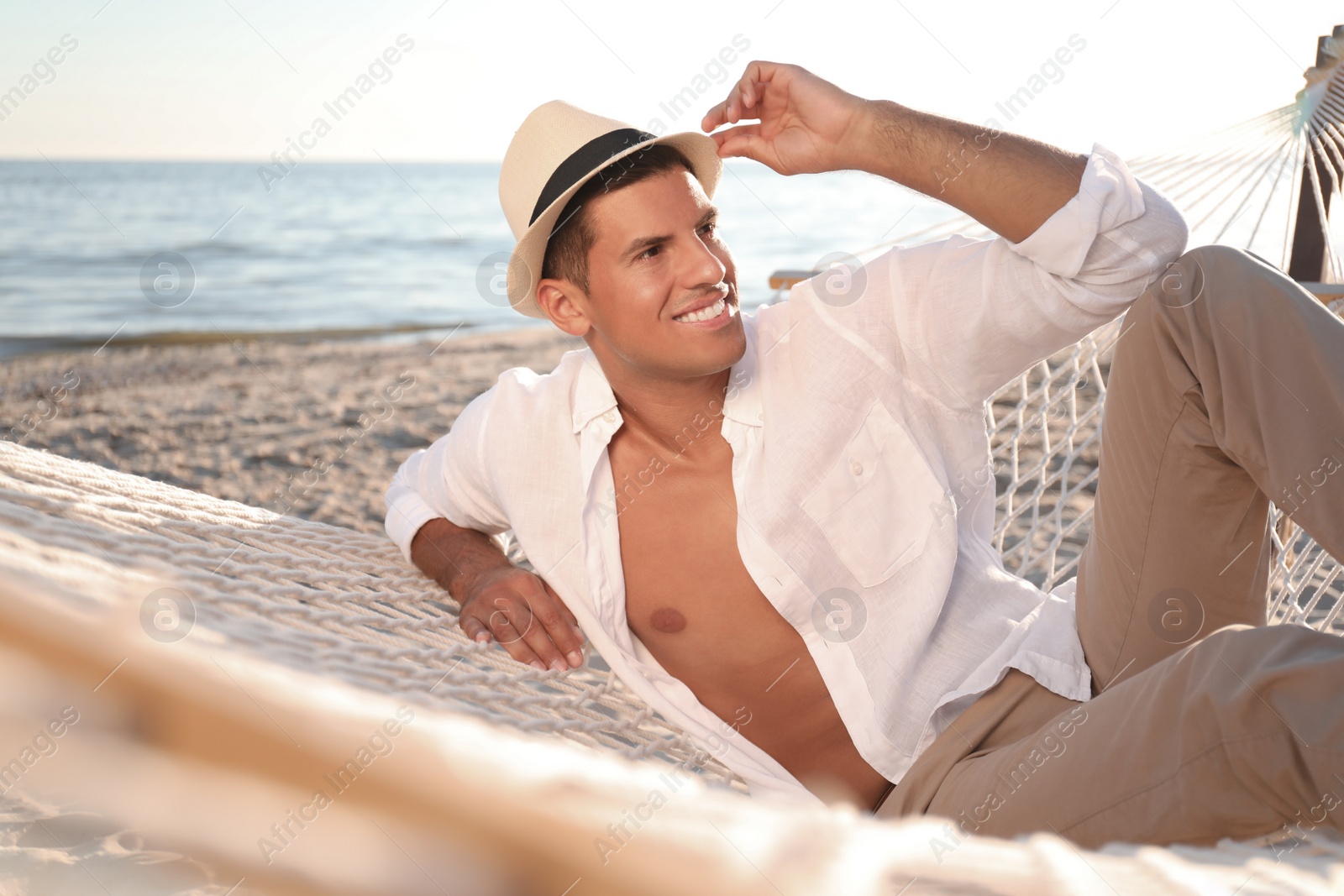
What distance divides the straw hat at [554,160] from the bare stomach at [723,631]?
1.38 ft

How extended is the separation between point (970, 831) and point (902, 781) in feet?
0.57

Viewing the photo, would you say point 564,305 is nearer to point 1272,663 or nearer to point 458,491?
point 458,491

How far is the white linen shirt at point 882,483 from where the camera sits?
1.30 metres

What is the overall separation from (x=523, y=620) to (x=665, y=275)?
0.56m

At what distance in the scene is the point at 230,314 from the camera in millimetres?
8547

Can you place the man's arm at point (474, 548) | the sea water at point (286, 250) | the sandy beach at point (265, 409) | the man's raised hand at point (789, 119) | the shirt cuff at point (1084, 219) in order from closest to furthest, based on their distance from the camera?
1. the shirt cuff at point (1084, 219)
2. the man's raised hand at point (789, 119)
3. the man's arm at point (474, 548)
4. the sandy beach at point (265, 409)
5. the sea water at point (286, 250)

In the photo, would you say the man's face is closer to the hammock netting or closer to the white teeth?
the white teeth

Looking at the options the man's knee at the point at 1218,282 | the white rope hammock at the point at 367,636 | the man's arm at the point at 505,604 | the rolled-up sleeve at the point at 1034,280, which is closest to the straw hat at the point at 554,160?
the rolled-up sleeve at the point at 1034,280

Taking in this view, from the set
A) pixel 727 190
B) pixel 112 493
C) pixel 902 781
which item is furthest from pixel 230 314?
pixel 727 190

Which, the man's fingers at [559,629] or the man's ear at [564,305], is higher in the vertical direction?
the man's ear at [564,305]

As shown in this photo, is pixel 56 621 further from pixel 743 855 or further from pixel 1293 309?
pixel 1293 309

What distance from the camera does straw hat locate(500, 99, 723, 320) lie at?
147 cm

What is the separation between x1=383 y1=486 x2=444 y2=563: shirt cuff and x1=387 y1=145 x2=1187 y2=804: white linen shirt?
7.1 inches

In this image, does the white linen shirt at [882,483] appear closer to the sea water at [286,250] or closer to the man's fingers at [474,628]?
the man's fingers at [474,628]
